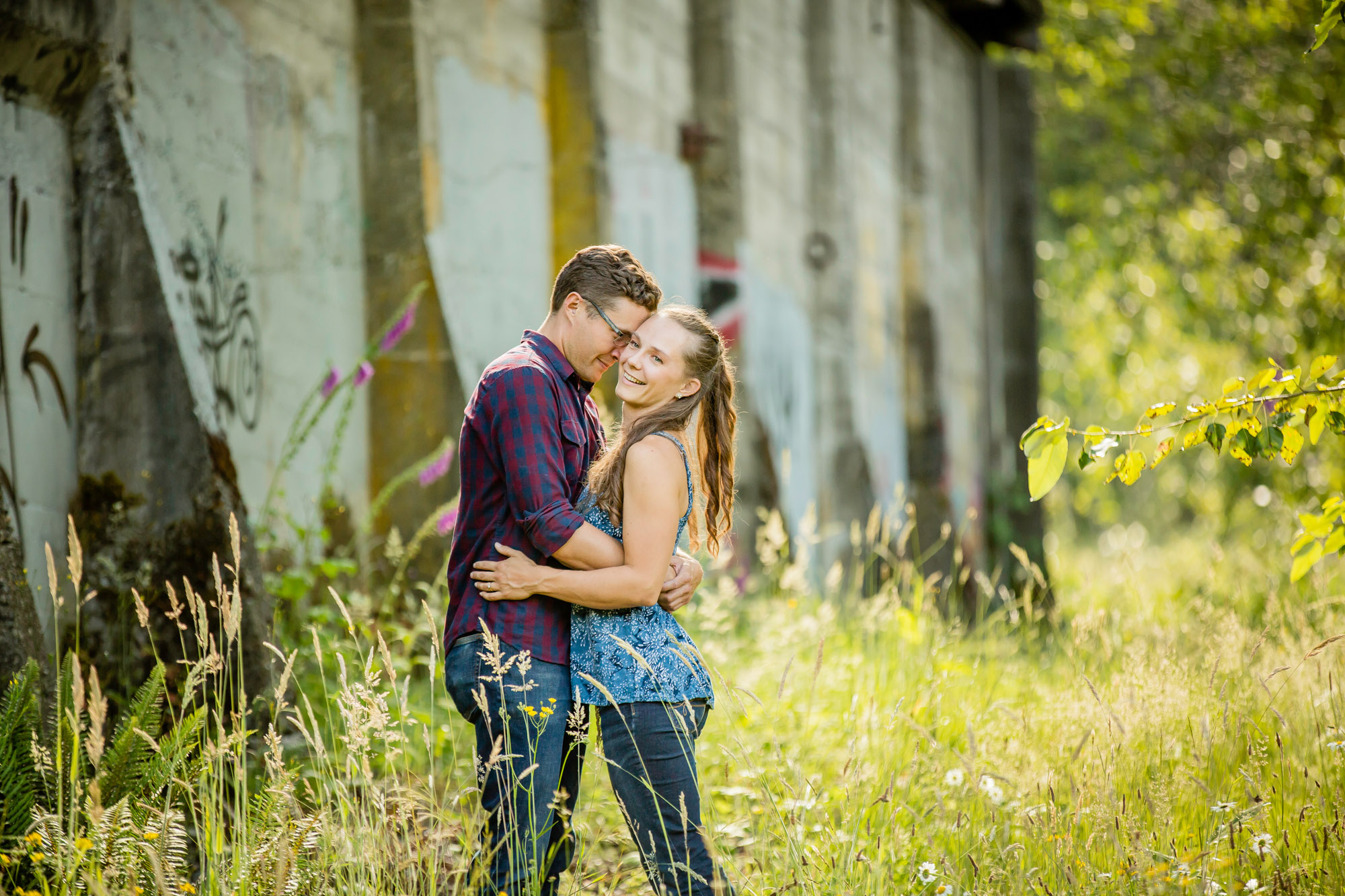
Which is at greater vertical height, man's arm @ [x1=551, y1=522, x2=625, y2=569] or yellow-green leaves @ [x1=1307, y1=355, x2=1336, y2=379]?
yellow-green leaves @ [x1=1307, y1=355, x2=1336, y2=379]

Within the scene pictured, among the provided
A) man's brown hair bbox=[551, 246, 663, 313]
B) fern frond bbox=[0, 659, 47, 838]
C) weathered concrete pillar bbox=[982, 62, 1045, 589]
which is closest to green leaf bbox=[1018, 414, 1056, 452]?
man's brown hair bbox=[551, 246, 663, 313]

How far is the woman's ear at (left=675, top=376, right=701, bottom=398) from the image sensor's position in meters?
2.72

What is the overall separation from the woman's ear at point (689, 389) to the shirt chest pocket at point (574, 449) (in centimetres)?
26

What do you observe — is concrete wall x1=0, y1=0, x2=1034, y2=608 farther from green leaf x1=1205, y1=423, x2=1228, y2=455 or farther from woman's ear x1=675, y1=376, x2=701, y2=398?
green leaf x1=1205, y1=423, x2=1228, y2=455

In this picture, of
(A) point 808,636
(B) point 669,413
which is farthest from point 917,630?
(B) point 669,413

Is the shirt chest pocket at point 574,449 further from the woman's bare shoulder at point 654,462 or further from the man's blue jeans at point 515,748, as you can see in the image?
the man's blue jeans at point 515,748

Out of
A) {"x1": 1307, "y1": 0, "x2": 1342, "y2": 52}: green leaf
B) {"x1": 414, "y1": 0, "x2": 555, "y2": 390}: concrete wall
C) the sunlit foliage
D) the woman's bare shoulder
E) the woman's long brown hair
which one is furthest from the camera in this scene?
the sunlit foliage

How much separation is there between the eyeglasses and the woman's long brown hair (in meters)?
0.11

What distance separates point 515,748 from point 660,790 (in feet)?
1.16

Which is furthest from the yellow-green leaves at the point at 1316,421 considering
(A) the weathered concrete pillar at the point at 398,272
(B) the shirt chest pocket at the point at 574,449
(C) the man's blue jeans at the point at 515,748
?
(A) the weathered concrete pillar at the point at 398,272

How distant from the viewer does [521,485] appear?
2512 millimetres

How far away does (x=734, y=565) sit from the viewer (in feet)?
22.4

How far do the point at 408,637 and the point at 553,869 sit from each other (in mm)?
1481

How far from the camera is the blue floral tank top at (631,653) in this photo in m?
2.54
